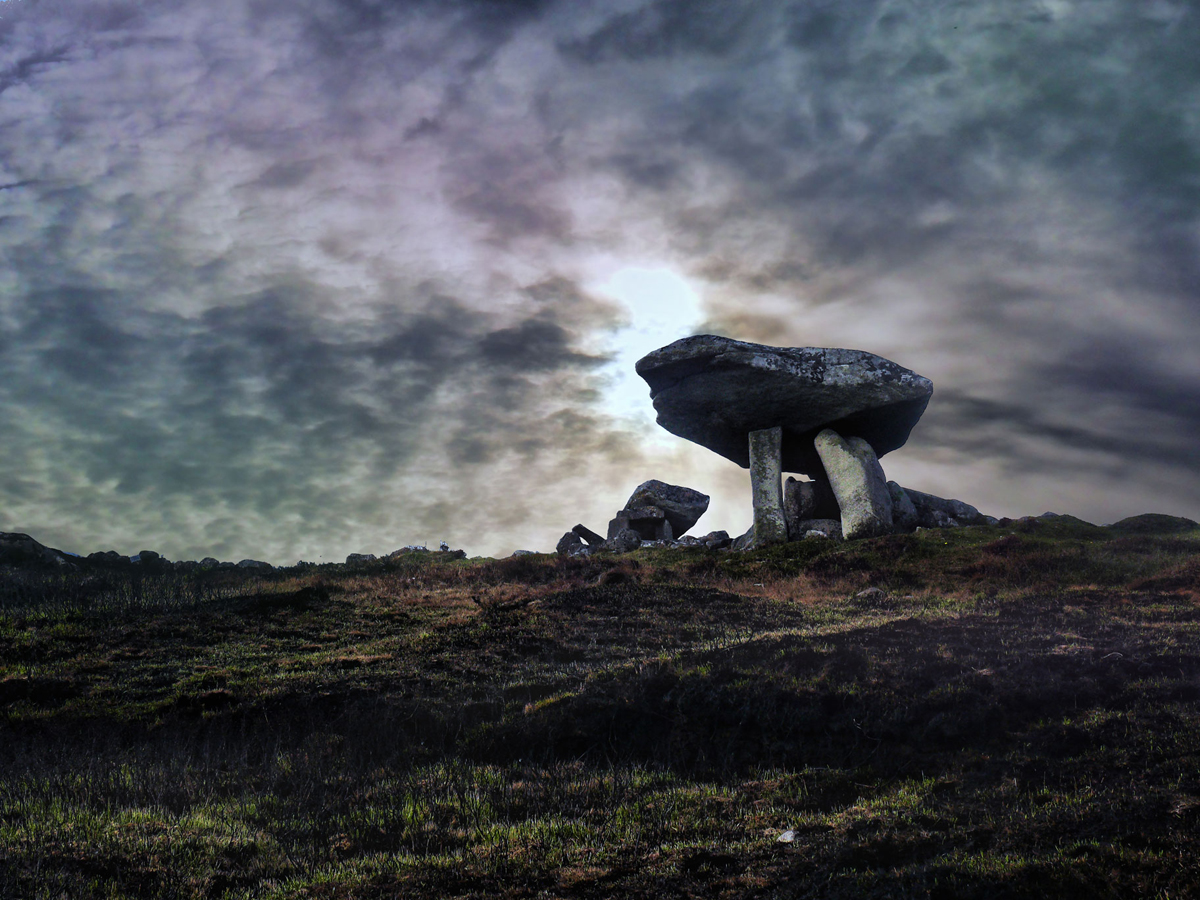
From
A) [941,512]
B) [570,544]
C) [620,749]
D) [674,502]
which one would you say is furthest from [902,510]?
[620,749]

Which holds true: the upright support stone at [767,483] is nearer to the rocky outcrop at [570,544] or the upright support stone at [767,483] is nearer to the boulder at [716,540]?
the boulder at [716,540]

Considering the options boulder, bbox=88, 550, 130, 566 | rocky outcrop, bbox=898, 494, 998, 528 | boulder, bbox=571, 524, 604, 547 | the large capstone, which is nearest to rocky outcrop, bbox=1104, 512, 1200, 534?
rocky outcrop, bbox=898, 494, 998, 528

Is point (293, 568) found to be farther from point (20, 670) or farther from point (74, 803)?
point (74, 803)

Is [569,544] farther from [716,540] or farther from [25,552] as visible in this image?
[25,552]

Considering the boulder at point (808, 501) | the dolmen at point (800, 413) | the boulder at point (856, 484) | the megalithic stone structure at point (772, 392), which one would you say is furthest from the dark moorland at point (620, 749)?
the boulder at point (808, 501)

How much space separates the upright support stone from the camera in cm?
3222

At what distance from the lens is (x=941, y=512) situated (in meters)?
36.2

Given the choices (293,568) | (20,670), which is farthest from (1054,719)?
(293,568)

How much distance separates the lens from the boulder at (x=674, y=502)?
39656 mm

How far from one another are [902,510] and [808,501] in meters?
3.80

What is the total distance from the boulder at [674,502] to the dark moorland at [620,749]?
17.8m

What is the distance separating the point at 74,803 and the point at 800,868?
8.16 metres

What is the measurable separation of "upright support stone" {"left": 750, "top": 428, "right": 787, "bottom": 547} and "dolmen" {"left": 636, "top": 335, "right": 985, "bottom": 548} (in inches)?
1.6

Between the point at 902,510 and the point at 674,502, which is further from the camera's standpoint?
the point at 674,502
